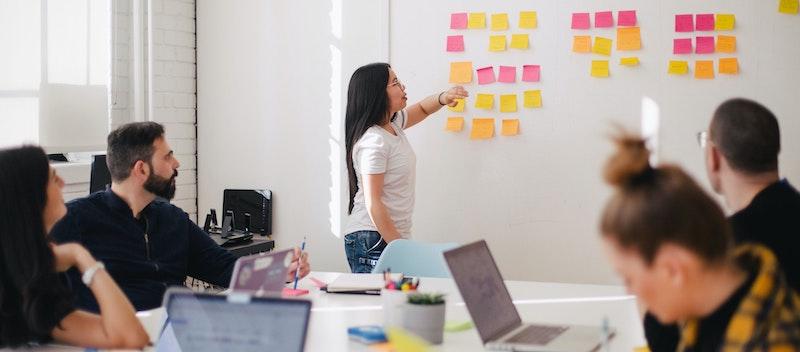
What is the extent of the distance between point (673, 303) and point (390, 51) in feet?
10.9

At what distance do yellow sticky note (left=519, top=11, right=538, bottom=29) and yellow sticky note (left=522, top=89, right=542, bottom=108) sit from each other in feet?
1.01

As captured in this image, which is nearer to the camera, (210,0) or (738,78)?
(738,78)

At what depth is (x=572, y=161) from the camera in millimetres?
4387

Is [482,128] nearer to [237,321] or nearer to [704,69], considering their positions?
[704,69]

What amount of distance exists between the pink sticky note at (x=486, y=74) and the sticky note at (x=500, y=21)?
0.20m

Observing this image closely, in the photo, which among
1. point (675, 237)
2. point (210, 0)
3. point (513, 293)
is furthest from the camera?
point (210, 0)

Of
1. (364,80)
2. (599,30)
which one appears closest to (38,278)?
(364,80)

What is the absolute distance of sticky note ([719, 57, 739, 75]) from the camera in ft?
13.6

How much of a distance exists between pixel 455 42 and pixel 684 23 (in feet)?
3.51

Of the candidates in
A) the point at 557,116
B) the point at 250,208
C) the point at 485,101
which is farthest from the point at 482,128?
the point at 250,208

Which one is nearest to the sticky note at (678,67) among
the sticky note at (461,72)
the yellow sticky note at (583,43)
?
the yellow sticky note at (583,43)

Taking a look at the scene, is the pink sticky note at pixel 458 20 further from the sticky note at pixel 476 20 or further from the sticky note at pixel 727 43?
the sticky note at pixel 727 43

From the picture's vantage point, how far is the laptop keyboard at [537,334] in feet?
7.55

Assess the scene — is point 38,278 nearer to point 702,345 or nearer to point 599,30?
point 702,345
